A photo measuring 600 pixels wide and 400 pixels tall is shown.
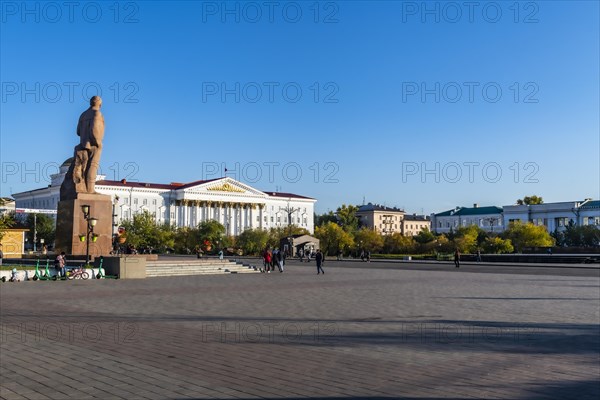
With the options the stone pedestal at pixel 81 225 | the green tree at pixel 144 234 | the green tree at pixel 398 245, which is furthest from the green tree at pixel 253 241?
the stone pedestal at pixel 81 225

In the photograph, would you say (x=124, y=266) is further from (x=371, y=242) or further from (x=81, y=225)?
(x=371, y=242)

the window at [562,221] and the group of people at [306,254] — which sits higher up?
the window at [562,221]

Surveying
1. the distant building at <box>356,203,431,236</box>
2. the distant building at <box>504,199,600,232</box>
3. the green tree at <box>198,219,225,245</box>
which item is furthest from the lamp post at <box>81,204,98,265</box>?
the distant building at <box>356,203,431,236</box>

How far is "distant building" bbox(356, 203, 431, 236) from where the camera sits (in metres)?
162

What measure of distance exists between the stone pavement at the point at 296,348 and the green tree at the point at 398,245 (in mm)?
65674

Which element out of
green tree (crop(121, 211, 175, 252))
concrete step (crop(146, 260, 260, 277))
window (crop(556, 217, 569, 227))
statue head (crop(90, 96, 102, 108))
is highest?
statue head (crop(90, 96, 102, 108))

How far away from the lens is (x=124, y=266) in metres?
27.1

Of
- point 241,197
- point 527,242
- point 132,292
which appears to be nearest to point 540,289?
point 132,292

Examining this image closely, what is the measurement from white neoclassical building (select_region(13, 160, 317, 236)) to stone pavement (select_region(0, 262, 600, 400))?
95853mm

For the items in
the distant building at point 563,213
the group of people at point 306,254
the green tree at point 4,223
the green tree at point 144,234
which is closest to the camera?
the green tree at point 4,223

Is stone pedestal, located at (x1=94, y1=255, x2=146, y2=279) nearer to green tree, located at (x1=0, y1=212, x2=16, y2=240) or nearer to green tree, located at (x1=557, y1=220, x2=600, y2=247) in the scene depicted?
green tree, located at (x1=0, y1=212, x2=16, y2=240)

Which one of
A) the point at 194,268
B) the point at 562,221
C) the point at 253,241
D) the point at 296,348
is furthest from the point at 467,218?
the point at 296,348

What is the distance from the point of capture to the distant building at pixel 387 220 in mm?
162500

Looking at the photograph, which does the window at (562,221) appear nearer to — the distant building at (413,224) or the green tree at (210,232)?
the distant building at (413,224)
